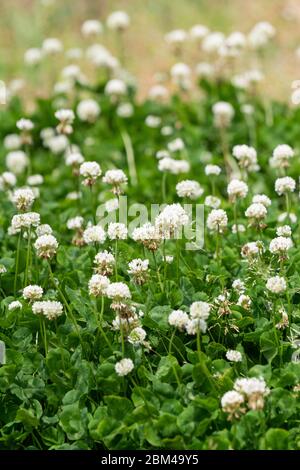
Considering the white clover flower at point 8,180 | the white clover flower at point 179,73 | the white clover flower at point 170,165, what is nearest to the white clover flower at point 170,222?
the white clover flower at point 170,165

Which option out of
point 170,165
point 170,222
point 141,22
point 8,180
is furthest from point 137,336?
point 141,22

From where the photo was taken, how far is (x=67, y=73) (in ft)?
21.7

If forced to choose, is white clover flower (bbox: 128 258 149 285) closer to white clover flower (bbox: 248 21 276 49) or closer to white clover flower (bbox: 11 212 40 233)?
white clover flower (bbox: 11 212 40 233)

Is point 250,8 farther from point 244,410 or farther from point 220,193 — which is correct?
point 244,410

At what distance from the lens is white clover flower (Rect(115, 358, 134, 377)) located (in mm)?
2783

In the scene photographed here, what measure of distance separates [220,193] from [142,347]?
257 cm

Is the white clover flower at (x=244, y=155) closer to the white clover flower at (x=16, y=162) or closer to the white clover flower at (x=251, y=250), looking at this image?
the white clover flower at (x=251, y=250)

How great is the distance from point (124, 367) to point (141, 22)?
757 centimetres

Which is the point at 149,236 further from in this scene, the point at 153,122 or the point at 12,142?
the point at 153,122

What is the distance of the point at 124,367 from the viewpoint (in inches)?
110

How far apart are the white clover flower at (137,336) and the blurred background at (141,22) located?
6.05m

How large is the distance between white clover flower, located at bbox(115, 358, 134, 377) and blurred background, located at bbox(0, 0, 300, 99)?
6.18 m

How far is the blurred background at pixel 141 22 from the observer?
9.12 meters

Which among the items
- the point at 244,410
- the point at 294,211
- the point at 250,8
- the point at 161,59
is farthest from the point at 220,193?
the point at 250,8
